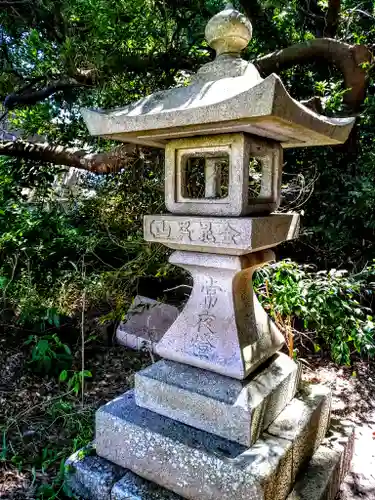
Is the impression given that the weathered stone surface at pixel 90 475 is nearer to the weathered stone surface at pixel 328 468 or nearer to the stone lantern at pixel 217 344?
the stone lantern at pixel 217 344

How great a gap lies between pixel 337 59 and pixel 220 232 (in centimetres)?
280

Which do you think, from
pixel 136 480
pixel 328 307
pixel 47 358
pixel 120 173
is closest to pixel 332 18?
pixel 120 173

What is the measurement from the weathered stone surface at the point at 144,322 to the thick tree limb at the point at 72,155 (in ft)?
4.42

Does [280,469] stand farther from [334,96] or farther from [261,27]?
[261,27]

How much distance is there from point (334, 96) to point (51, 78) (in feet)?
9.02

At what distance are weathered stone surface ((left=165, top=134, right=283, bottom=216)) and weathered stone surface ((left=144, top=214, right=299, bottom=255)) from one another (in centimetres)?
8

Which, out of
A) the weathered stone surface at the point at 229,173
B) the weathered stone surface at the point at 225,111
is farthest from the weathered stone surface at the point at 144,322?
the weathered stone surface at the point at 225,111

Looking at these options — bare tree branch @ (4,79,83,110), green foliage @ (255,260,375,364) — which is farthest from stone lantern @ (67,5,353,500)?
bare tree branch @ (4,79,83,110)

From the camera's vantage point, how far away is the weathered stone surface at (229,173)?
1631mm

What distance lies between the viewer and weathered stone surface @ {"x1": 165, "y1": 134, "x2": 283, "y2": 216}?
1.63 metres

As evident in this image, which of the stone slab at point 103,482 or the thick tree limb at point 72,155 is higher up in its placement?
the thick tree limb at point 72,155

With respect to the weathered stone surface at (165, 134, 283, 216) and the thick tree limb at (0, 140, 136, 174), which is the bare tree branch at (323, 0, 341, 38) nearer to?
the thick tree limb at (0, 140, 136, 174)

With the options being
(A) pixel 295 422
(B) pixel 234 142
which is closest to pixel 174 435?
(A) pixel 295 422

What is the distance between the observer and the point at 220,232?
1.64 meters
